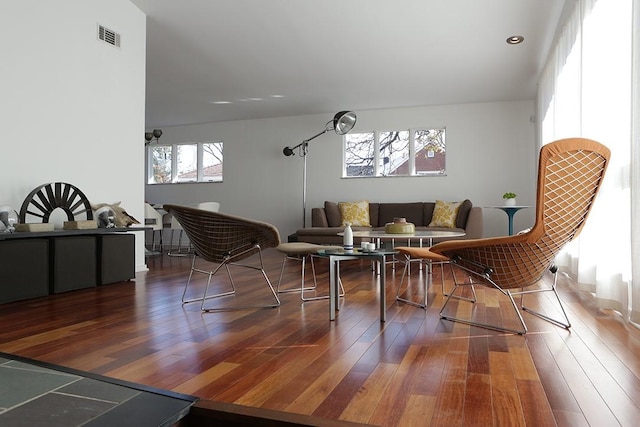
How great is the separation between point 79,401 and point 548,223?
2.10 m

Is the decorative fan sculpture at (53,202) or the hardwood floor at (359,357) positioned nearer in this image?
the hardwood floor at (359,357)

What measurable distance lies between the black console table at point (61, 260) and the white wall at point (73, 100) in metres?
0.48

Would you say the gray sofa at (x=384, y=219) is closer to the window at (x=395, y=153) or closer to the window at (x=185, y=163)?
the window at (x=395, y=153)

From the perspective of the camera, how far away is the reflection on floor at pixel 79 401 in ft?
4.15

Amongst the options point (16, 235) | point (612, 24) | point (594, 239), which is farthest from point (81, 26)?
point (594, 239)

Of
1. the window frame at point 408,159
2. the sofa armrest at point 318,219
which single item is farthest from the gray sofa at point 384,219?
the window frame at point 408,159

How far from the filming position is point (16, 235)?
3.04 meters

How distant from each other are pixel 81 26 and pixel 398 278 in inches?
147

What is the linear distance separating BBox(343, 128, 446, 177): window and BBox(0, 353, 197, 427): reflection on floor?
290 inches

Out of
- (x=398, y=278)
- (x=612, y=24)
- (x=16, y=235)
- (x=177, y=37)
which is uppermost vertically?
(x=177, y=37)

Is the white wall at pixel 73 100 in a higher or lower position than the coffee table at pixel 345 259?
higher

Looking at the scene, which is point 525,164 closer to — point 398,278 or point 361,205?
point 361,205

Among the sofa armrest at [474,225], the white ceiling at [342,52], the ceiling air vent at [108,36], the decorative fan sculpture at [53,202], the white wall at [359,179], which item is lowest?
the sofa armrest at [474,225]

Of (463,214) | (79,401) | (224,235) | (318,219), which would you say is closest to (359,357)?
(79,401)
